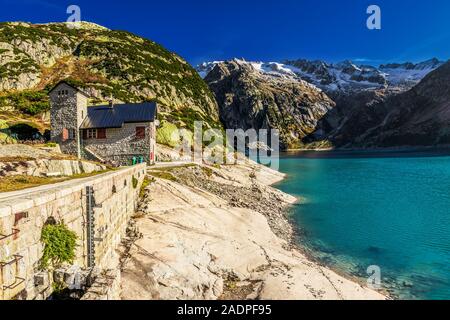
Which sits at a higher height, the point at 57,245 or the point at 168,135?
the point at 168,135

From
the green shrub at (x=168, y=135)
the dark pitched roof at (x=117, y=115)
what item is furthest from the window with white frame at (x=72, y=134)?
the green shrub at (x=168, y=135)

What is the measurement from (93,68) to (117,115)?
75601 mm

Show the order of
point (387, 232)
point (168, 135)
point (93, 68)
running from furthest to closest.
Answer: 1. point (93, 68)
2. point (168, 135)
3. point (387, 232)

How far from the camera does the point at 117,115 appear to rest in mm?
51719

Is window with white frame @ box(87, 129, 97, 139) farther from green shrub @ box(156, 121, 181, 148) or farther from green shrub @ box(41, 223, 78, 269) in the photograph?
green shrub @ box(41, 223, 78, 269)

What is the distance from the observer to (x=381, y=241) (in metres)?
29.1

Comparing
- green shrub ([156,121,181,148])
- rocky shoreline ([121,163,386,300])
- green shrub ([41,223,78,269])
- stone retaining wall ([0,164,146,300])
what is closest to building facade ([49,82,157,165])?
rocky shoreline ([121,163,386,300])

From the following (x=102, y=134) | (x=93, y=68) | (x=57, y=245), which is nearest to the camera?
(x=57, y=245)

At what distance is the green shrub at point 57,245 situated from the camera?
39.0 ft

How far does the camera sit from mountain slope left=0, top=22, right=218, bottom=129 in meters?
96.8

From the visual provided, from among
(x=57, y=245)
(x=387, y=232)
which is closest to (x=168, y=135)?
(x=387, y=232)

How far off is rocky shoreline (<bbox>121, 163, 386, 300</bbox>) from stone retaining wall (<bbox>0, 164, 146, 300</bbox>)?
2961 millimetres

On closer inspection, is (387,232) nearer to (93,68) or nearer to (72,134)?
(72,134)

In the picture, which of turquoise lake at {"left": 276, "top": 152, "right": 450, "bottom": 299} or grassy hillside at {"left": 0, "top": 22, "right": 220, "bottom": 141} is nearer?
turquoise lake at {"left": 276, "top": 152, "right": 450, "bottom": 299}
